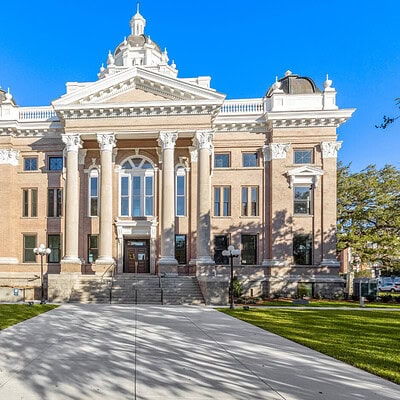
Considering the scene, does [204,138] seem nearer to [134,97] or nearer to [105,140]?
[134,97]

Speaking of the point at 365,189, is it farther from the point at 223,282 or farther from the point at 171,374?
the point at 171,374

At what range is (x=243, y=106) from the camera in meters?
29.7

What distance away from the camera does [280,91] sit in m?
28.9

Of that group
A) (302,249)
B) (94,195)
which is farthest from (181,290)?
(94,195)

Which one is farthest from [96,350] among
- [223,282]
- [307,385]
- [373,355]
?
[223,282]

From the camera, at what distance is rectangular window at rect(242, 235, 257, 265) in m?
28.7

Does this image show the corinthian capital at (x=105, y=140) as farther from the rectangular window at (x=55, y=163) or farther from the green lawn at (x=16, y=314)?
the green lawn at (x=16, y=314)

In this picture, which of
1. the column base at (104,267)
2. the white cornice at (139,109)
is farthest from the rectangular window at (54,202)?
the column base at (104,267)

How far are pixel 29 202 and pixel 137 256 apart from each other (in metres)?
9.42

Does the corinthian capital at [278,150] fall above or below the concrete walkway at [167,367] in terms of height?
above

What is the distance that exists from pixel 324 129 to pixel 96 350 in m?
23.8

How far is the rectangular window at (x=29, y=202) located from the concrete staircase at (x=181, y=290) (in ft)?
40.9

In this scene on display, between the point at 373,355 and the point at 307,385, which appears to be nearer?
the point at 307,385

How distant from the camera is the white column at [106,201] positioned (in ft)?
84.1
